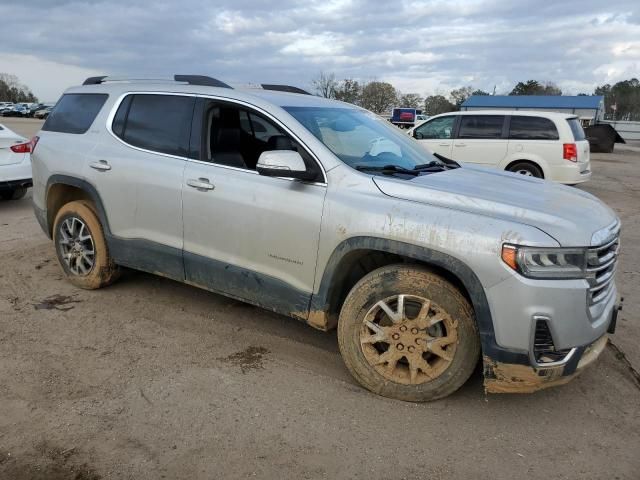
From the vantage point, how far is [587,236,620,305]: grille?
2.94m

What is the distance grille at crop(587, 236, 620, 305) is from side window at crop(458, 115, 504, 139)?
8671mm

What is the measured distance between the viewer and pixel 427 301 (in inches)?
124

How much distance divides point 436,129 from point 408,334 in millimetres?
9708

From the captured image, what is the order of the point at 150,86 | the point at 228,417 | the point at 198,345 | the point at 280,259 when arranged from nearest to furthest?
1. the point at 228,417
2. the point at 280,259
3. the point at 198,345
4. the point at 150,86

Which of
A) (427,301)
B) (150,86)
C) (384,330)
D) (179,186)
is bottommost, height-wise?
(384,330)

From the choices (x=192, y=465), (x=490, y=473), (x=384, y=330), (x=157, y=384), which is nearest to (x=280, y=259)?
(x=384, y=330)

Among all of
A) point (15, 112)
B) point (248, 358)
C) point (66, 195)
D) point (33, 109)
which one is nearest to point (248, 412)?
point (248, 358)

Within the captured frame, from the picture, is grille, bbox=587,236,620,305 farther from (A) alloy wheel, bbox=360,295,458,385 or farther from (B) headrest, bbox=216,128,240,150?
(B) headrest, bbox=216,128,240,150

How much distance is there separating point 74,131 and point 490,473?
441cm

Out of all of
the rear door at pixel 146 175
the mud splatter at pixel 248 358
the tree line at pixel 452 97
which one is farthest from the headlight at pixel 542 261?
the tree line at pixel 452 97

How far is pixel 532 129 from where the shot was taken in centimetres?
1116

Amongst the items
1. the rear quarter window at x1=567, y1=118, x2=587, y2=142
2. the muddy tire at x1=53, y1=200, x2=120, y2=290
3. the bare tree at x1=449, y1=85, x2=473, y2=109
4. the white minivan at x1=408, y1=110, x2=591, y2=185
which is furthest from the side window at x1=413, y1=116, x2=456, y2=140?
the bare tree at x1=449, y1=85, x2=473, y2=109

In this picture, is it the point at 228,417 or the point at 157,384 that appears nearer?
the point at 228,417

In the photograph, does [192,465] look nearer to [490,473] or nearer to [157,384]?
[157,384]
